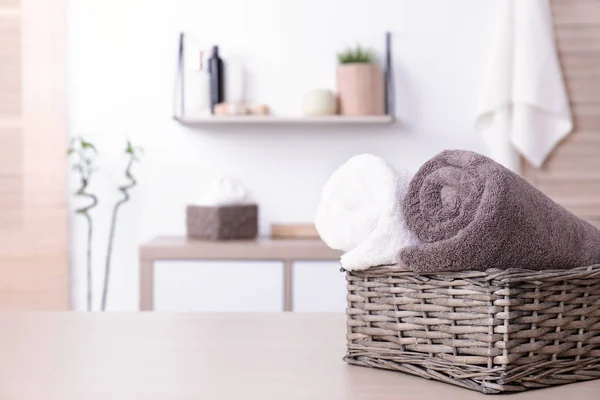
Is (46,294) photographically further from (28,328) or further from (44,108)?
(28,328)

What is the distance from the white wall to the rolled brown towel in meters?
2.44

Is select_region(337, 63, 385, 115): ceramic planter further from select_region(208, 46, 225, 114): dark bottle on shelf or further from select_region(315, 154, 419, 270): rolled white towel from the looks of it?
select_region(315, 154, 419, 270): rolled white towel

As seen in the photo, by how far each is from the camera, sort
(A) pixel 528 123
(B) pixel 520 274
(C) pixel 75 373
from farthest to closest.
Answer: (A) pixel 528 123 < (C) pixel 75 373 < (B) pixel 520 274

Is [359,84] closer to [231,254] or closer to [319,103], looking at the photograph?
[319,103]

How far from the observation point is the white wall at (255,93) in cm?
332

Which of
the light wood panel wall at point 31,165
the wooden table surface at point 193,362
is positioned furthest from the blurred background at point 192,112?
the wooden table surface at point 193,362

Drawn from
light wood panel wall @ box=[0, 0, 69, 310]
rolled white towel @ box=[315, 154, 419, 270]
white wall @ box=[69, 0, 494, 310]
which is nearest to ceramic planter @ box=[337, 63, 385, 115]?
white wall @ box=[69, 0, 494, 310]

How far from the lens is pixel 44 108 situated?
3.32m

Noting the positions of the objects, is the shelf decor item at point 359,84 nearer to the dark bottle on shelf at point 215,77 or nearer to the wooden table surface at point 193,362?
the dark bottle on shelf at point 215,77

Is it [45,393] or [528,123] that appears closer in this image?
[45,393]

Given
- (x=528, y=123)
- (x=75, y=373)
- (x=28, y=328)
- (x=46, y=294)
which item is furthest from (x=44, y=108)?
(x=75, y=373)

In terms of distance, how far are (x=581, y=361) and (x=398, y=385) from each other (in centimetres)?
21

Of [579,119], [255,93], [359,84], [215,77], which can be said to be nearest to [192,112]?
[215,77]

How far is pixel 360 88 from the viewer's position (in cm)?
318
